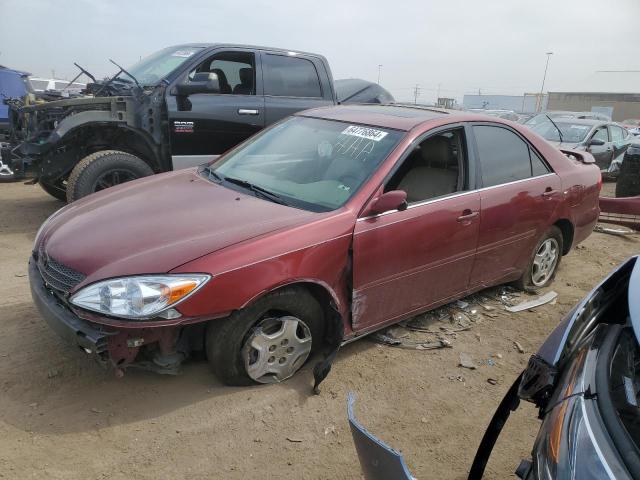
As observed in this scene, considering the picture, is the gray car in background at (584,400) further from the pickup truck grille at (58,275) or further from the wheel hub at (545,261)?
the wheel hub at (545,261)

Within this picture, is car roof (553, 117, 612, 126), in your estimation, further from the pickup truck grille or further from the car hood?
the pickup truck grille

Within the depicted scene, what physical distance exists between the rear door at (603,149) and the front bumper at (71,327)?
426 inches

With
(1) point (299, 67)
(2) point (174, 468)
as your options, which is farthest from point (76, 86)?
(2) point (174, 468)

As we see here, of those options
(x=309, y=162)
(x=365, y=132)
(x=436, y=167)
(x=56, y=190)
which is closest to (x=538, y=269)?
(x=436, y=167)

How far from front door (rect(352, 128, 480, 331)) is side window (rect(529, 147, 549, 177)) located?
872 mm

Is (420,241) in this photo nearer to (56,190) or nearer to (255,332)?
(255,332)

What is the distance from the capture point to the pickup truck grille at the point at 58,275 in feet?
8.54

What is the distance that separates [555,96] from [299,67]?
6058 centimetres

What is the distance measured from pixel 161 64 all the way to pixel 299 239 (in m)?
4.51

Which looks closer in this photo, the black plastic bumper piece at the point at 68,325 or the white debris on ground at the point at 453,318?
the black plastic bumper piece at the point at 68,325

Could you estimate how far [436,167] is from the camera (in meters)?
3.82

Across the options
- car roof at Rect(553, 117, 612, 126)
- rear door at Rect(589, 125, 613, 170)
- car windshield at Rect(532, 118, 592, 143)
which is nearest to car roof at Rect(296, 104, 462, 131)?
car windshield at Rect(532, 118, 592, 143)

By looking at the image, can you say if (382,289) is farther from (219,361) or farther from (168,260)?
(168,260)

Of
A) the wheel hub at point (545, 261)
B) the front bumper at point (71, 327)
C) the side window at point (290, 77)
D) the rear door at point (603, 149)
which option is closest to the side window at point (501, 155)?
the wheel hub at point (545, 261)
